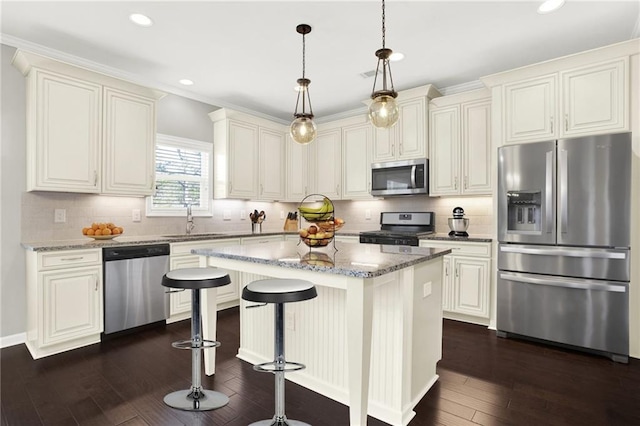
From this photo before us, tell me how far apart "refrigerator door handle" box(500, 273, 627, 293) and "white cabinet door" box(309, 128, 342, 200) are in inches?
101

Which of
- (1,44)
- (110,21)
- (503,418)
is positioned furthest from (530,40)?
(1,44)

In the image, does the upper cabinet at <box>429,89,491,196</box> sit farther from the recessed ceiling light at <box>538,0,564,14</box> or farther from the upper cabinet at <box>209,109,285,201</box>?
the upper cabinet at <box>209,109,285,201</box>

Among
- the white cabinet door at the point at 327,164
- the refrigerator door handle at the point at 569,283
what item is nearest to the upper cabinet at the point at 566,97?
the refrigerator door handle at the point at 569,283

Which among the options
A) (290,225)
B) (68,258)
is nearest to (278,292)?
(68,258)

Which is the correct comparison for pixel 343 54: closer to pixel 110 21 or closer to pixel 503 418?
pixel 110 21

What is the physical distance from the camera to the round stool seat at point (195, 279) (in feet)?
6.32

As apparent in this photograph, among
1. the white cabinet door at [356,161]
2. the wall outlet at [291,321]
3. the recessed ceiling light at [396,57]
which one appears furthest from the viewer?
the white cabinet door at [356,161]

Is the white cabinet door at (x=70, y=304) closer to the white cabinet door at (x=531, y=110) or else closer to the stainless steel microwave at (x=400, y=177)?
the stainless steel microwave at (x=400, y=177)

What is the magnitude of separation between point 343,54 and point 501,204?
6.99 feet

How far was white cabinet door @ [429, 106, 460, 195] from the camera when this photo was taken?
4020 millimetres

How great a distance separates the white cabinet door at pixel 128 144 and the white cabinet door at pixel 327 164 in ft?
7.72

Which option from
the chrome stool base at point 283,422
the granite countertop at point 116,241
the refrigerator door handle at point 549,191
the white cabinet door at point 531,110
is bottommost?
the chrome stool base at point 283,422

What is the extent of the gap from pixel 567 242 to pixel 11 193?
16.1 feet

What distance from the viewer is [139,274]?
11.0 ft
